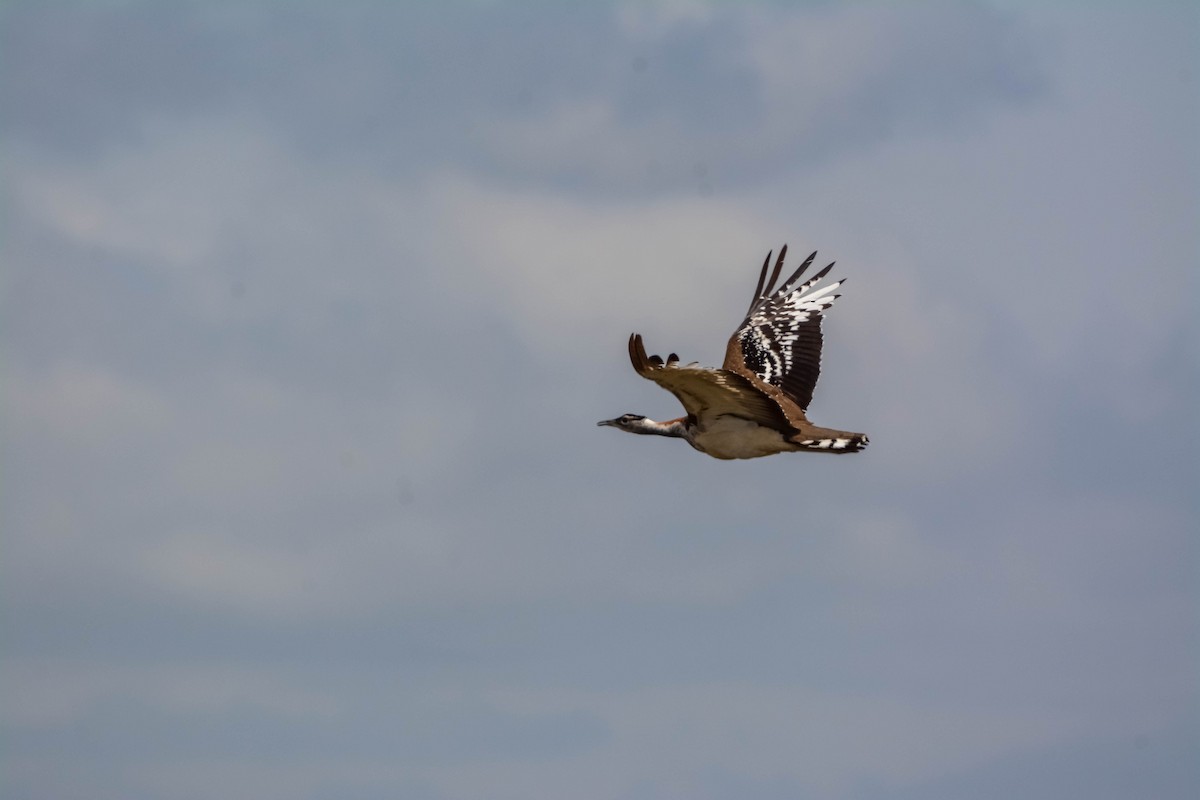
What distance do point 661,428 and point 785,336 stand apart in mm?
5229

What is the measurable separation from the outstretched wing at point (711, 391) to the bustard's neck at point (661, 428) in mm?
1308

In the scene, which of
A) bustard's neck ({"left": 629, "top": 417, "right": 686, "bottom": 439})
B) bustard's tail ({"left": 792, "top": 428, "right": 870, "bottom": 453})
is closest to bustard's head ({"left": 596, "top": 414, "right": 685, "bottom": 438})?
bustard's neck ({"left": 629, "top": 417, "right": 686, "bottom": 439})

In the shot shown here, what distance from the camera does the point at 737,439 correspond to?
3078cm

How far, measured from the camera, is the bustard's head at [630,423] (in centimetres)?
3266

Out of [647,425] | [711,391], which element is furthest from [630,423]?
[711,391]

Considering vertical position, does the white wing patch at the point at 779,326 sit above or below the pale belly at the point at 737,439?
above

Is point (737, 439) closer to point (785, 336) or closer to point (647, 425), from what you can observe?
point (647, 425)

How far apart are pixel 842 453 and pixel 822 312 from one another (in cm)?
757

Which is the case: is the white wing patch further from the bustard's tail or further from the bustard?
the bustard's tail

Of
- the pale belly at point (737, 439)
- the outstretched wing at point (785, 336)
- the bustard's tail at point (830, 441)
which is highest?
the outstretched wing at point (785, 336)

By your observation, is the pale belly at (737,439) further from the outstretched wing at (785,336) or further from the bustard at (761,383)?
the outstretched wing at (785,336)

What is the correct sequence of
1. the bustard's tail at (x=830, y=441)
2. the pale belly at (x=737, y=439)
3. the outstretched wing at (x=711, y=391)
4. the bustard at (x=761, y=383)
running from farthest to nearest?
1. the pale belly at (x=737, y=439)
2. the bustard's tail at (x=830, y=441)
3. the bustard at (x=761, y=383)
4. the outstretched wing at (x=711, y=391)

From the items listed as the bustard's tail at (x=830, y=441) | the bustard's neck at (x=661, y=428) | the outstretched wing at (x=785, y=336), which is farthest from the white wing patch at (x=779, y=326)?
the bustard's tail at (x=830, y=441)

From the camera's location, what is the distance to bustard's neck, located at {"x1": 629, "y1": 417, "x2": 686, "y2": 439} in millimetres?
31938
